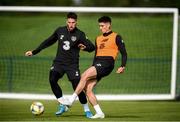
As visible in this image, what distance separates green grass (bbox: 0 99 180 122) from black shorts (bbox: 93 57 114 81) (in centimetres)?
87

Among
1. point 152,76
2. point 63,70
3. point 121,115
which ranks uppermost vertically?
point 63,70

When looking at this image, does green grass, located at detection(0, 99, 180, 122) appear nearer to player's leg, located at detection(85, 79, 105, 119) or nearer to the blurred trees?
player's leg, located at detection(85, 79, 105, 119)

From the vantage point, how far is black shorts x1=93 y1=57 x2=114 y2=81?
1343 centimetres

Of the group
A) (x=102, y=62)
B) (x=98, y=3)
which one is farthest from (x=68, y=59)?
(x=98, y=3)

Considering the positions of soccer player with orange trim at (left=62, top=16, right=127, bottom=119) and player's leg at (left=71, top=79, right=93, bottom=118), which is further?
player's leg at (left=71, top=79, right=93, bottom=118)

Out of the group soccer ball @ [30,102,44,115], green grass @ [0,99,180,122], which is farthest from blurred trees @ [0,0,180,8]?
soccer ball @ [30,102,44,115]

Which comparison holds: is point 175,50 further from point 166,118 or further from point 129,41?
point 129,41

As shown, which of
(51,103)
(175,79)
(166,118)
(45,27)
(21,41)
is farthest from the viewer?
(45,27)

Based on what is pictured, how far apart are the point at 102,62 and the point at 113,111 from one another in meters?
2.13

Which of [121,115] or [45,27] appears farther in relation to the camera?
[45,27]

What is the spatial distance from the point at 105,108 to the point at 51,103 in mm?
1794

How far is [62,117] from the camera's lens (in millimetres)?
13812

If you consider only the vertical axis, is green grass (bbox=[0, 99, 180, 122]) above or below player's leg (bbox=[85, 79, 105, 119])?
below

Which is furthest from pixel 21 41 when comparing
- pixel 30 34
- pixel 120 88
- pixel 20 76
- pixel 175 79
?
pixel 175 79
